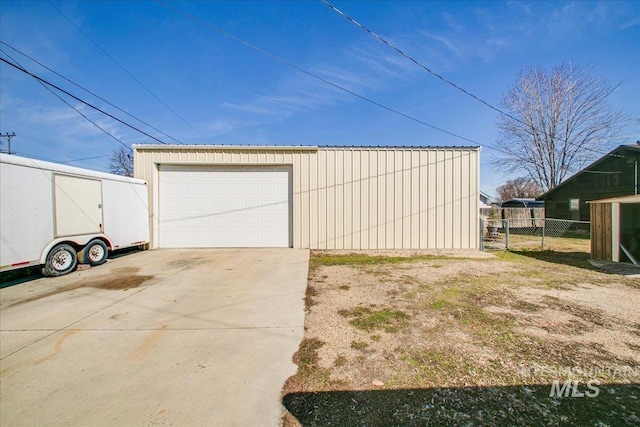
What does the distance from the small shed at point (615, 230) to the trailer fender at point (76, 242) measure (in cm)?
1290

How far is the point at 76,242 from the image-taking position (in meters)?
5.65

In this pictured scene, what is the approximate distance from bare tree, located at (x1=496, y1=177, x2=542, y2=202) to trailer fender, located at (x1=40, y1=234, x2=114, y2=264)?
42.1m

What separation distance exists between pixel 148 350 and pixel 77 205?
5235mm

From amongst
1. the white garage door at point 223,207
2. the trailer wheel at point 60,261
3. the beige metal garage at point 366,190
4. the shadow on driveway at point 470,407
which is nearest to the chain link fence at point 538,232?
the beige metal garage at point 366,190

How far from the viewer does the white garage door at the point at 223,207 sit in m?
8.42

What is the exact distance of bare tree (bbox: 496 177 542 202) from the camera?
3384 cm

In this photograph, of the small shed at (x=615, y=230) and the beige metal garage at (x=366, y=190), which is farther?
the beige metal garage at (x=366, y=190)

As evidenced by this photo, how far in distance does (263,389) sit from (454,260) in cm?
637

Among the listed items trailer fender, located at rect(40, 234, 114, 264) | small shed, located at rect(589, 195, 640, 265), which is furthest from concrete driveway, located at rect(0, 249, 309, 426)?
small shed, located at rect(589, 195, 640, 265)

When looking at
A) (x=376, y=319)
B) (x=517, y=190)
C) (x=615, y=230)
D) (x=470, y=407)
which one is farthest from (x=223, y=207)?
(x=517, y=190)

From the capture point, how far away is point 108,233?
6.51 meters

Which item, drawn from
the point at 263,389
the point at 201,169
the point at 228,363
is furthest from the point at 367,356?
the point at 201,169

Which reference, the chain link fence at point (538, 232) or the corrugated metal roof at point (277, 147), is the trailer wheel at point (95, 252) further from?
the chain link fence at point (538, 232)

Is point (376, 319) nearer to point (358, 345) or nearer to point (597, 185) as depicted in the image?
point (358, 345)
